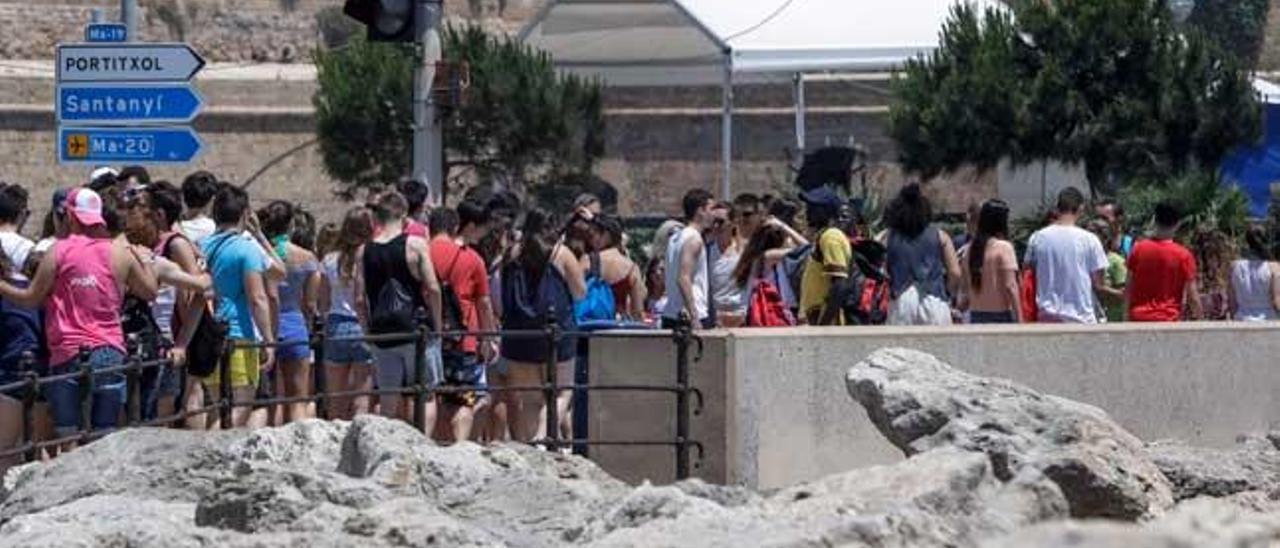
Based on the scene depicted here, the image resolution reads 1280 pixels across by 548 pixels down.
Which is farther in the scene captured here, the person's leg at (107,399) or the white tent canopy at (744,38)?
the white tent canopy at (744,38)

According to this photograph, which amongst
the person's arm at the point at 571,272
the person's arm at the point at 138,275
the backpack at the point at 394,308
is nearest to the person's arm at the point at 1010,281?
the person's arm at the point at 571,272

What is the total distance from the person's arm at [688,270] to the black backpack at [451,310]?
4.81 feet

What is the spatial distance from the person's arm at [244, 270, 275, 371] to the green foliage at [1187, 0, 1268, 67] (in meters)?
50.9

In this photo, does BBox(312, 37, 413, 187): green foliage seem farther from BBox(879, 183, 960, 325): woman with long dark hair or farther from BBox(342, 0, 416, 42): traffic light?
BBox(879, 183, 960, 325): woman with long dark hair

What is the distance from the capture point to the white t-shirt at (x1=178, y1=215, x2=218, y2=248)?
1198cm

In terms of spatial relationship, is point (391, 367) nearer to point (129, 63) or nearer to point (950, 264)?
point (950, 264)

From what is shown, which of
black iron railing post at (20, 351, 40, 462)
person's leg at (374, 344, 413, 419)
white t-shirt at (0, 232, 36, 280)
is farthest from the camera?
person's leg at (374, 344, 413, 419)

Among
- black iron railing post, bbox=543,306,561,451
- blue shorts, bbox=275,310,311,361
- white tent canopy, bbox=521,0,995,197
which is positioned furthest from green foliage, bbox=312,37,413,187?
black iron railing post, bbox=543,306,561,451

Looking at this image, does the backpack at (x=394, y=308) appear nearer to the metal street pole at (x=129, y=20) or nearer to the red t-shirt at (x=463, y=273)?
the red t-shirt at (x=463, y=273)

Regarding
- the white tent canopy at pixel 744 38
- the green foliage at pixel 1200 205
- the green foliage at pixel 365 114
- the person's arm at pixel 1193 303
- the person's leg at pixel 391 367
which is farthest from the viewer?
the green foliage at pixel 365 114

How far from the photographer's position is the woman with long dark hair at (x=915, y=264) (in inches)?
497

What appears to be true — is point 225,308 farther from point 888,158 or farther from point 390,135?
point 888,158

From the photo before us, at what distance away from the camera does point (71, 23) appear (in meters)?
55.7

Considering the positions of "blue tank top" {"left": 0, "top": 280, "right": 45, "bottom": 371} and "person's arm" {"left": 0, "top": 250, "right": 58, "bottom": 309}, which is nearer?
"person's arm" {"left": 0, "top": 250, "right": 58, "bottom": 309}
